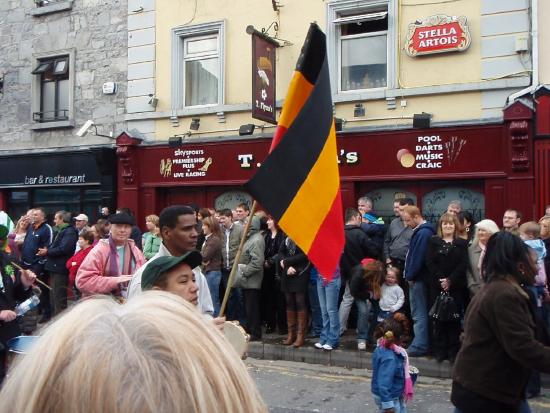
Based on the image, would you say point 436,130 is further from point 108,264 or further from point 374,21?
point 108,264

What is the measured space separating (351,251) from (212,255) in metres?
2.14

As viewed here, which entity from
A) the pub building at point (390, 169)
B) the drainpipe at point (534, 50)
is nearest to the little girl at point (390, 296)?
the pub building at point (390, 169)

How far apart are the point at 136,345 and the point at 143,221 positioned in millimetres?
13564

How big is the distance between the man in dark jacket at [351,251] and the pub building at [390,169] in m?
2.40

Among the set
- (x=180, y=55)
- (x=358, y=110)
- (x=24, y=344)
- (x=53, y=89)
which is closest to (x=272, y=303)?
(x=358, y=110)

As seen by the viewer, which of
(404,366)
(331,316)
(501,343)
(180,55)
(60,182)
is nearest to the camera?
(501,343)

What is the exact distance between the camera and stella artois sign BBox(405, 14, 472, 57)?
11070mm

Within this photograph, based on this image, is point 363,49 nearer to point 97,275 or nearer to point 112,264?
point 112,264

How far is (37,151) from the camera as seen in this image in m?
15.6

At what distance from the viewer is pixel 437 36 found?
11258 millimetres

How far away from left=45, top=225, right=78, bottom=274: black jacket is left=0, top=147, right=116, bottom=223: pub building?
9.51 feet

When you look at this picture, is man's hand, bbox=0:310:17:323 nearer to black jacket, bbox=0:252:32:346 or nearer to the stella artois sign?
black jacket, bbox=0:252:32:346

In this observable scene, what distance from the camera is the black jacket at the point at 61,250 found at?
1156 centimetres

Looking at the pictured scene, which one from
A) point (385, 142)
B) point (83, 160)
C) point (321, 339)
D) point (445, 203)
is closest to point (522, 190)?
point (445, 203)
